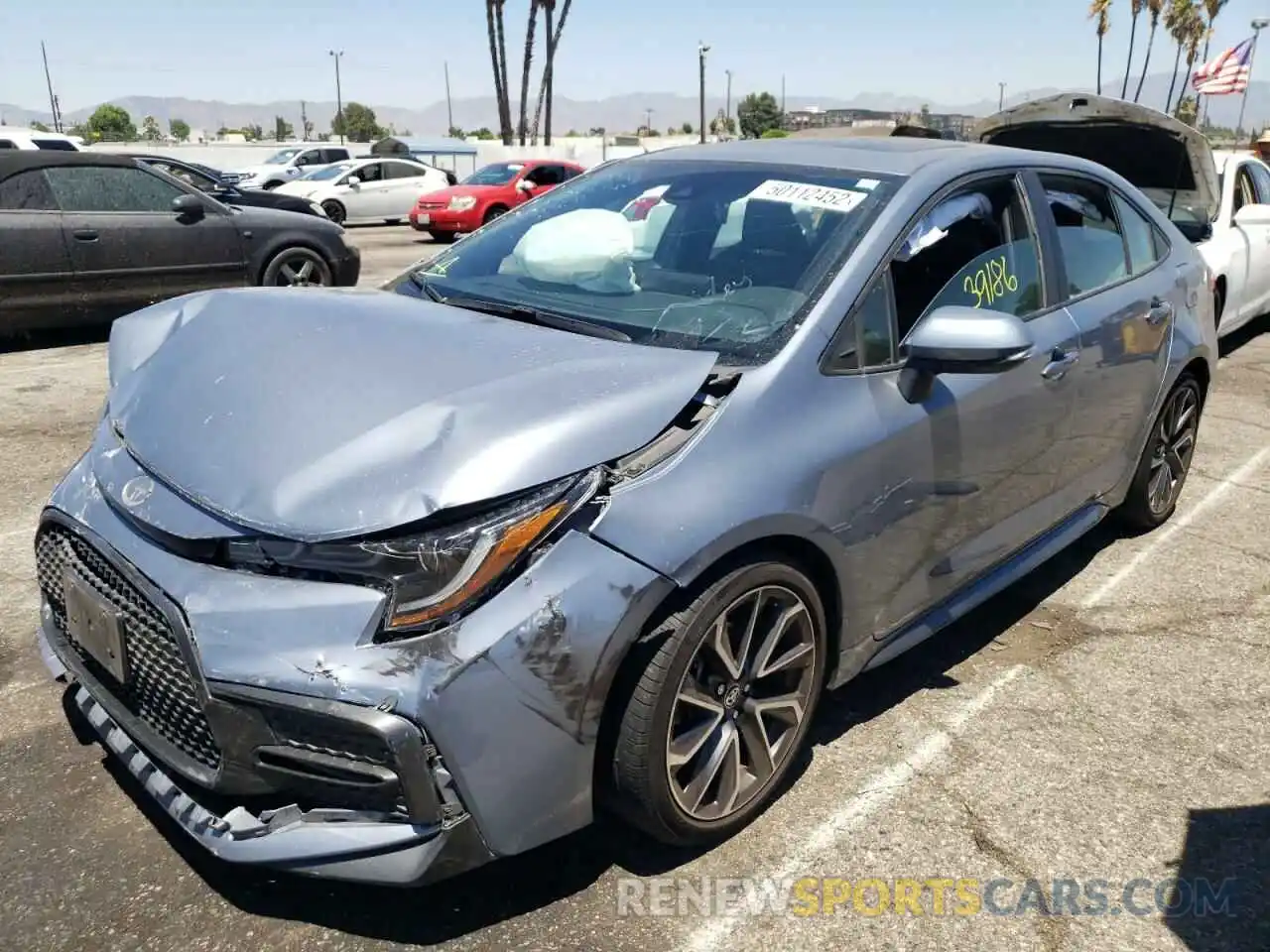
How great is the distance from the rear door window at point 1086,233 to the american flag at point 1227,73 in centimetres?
1509

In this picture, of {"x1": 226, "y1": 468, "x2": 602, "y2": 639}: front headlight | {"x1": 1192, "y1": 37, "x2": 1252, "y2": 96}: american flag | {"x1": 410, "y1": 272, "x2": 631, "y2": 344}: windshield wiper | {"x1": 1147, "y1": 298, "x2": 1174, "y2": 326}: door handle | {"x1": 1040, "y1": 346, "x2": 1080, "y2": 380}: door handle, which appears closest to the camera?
{"x1": 226, "y1": 468, "x2": 602, "y2": 639}: front headlight

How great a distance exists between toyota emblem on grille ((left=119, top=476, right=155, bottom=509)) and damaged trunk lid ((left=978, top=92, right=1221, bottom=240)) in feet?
21.5

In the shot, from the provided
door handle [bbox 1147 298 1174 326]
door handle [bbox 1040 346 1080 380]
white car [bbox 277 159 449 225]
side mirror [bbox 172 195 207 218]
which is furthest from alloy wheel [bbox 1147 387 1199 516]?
white car [bbox 277 159 449 225]

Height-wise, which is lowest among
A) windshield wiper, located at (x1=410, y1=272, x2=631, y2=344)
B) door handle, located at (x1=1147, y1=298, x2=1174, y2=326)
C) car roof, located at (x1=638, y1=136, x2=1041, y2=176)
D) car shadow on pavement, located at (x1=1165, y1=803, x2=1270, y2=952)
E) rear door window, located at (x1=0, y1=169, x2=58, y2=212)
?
car shadow on pavement, located at (x1=1165, y1=803, x2=1270, y2=952)

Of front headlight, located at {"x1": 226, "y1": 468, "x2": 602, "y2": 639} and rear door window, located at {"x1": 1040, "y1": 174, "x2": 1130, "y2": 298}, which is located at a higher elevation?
rear door window, located at {"x1": 1040, "y1": 174, "x2": 1130, "y2": 298}

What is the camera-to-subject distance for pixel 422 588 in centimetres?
205

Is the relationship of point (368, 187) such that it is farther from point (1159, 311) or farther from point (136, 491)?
point (136, 491)

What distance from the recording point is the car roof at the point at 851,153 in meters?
3.23

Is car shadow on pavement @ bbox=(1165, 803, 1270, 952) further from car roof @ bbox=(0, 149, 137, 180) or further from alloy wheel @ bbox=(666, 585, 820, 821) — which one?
car roof @ bbox=(0, 149, 137, 180)

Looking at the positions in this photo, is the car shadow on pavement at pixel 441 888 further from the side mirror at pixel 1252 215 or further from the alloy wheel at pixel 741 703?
the side mirror at pixel 1252 215

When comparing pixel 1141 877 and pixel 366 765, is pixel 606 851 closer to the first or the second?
pixel 366 765

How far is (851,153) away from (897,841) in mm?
2100

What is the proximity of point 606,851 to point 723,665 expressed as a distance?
1.82 ft

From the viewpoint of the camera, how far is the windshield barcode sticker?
305 cm
